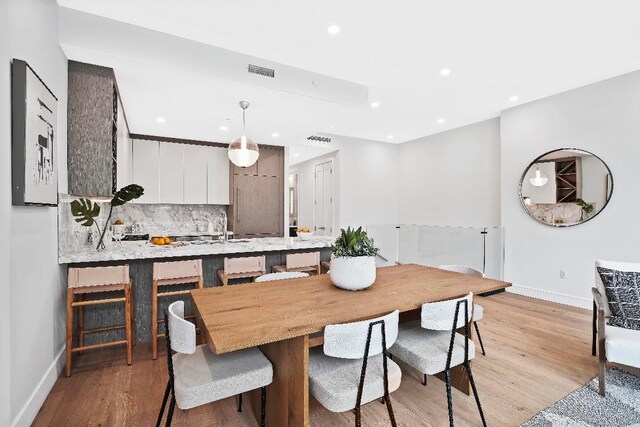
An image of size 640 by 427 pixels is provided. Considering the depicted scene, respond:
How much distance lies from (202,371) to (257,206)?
4566mm

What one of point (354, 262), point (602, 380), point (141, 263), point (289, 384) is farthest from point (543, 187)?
point (141, 263)

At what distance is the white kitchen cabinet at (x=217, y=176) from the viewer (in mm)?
5711

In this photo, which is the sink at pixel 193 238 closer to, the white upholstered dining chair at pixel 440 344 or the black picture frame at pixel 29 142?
the black picture frame at pixel 29 142

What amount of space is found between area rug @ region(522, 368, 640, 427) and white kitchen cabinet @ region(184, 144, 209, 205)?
5.33 metres

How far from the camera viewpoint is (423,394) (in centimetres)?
217

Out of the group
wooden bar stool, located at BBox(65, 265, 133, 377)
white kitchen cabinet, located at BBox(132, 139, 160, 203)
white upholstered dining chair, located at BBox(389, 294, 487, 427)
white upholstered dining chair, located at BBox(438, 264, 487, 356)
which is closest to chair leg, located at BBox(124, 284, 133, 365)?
wooden bar stool, located at BBox(65, 265, 133, 377)

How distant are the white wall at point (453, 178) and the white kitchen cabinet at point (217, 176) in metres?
→ 3.84

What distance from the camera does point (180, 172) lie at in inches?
216

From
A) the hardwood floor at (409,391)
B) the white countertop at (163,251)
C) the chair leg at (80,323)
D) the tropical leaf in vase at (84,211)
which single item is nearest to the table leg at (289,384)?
the hardwood floor at (409,391)

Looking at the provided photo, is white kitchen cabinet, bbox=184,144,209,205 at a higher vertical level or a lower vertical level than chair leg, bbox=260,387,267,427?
higher

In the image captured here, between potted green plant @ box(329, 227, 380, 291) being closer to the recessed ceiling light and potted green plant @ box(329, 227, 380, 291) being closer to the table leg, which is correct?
the table leg

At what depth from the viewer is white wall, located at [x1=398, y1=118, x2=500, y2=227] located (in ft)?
17.5

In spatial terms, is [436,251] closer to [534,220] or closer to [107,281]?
[534,220]

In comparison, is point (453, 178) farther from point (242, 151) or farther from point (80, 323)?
point (80, 323)
